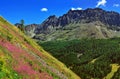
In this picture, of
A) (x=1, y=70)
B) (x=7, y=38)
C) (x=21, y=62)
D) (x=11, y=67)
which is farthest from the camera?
(x=7, y=38)

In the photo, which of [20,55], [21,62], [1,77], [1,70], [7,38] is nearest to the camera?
[1,77]

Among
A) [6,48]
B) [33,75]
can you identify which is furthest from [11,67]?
[6,48]

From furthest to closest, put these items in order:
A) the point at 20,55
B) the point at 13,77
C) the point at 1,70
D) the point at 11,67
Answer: the point at 20,55 < the point at 11,67 < the point at 13,77 < the point at 1,70

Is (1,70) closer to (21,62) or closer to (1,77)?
(1,77)

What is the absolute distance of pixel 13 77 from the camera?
1177 inches

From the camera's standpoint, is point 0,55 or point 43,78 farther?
point 43,78

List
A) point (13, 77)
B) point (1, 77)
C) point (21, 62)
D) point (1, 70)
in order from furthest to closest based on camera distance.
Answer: point (21, 62), point (13, 77), point (1, 70), point (1, 77)

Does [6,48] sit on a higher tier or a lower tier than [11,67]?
higher

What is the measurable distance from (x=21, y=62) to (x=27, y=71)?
2662 millimetres

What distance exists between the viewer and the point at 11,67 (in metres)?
32.9

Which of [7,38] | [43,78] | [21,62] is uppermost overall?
[7,38]

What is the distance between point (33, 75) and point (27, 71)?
1.12m

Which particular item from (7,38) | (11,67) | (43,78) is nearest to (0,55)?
(11,67)

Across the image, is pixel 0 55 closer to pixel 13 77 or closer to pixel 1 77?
pixel 13 77
